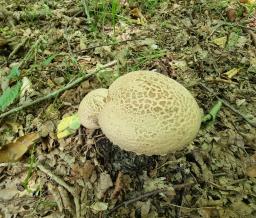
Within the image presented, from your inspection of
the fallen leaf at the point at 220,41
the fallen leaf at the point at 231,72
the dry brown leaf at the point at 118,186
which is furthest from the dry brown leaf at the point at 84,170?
the fallen leaf at the point at 220,41

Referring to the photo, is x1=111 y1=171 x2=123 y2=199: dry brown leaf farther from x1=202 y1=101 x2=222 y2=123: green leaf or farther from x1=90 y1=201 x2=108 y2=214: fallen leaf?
x1=202 y1=101 x2=222 y2=123: green leaf

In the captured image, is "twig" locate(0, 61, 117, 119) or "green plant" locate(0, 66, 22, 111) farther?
"twig" locate(0, 61, 117, 119)

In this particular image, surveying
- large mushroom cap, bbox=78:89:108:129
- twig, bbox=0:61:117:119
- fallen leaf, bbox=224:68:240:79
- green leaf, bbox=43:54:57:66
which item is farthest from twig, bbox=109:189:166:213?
green leaf, bbox=43:54:57:66

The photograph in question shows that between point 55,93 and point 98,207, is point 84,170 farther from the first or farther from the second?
point 55,93

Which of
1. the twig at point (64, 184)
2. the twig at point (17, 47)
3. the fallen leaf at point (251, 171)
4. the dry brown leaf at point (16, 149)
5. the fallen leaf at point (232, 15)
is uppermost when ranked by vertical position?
the twig at point (17, 47)

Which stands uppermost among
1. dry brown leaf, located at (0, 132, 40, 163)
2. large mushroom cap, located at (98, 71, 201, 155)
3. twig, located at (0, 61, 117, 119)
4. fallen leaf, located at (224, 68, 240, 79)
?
large mushroom cap, located at (98, 71, 201, 155)

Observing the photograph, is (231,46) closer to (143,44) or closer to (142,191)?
(143,44)

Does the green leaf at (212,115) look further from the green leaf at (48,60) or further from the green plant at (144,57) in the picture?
the green leaf at (48,60)
